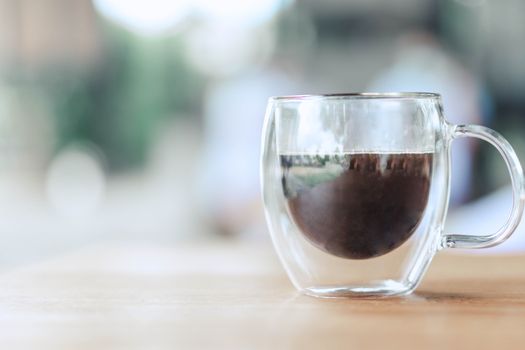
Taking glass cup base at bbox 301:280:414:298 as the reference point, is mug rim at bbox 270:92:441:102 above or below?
above

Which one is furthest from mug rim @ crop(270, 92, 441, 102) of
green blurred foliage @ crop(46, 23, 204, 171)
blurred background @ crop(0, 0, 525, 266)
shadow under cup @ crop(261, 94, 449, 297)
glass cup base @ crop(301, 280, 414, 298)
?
green blurred foliage @ crop(46, 23, 204, 171)

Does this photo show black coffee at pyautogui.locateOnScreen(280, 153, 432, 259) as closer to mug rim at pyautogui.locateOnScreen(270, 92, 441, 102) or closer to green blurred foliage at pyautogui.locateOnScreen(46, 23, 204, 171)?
mug rim at pyautogui.locateOnScreen(270, 92, 441, 102)

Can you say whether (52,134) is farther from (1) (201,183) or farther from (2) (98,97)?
(1) (201,183)

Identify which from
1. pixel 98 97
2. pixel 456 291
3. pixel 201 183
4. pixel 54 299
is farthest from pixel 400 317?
pixel 98 97

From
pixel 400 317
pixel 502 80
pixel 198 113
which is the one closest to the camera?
pixel 400 317

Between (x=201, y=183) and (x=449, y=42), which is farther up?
(x=449, y=42)

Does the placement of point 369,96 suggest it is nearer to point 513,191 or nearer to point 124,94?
point 513,191

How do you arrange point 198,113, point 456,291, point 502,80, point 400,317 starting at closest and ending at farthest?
→ point 400,317 < point 456,291 < point 502,80 < point 198,113

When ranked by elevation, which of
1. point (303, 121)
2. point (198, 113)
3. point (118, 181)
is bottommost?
point (118, 181)
